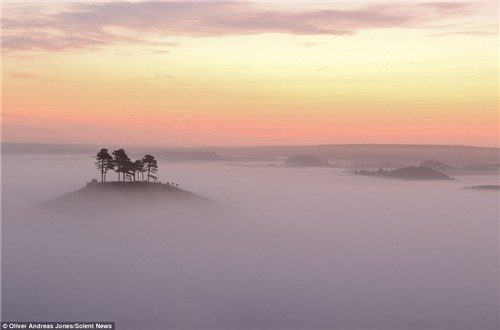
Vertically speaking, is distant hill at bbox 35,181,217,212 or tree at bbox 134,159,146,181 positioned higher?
tree at bbox 134,159,146,181

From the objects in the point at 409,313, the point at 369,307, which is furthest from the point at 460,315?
the point at 369,307

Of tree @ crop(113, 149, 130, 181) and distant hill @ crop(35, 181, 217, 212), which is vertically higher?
tree @ crop(113, 149, 130, 181)

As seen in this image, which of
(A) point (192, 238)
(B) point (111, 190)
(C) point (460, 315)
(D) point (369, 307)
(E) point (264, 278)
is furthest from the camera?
(A) point (192, 238)

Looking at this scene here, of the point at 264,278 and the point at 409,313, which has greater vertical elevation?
the point at 264,278

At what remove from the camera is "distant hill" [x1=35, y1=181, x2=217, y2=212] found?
146 meters

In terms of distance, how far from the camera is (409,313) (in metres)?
127

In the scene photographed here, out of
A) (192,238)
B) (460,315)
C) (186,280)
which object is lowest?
(460,315)

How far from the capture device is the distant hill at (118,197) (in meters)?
146

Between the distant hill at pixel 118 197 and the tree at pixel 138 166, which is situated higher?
the tree at pixel 138 166

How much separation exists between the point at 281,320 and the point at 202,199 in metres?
59.5

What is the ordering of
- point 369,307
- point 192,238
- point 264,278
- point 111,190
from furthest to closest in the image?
point 192,238
point 264,278
point 111,190
point 369,307

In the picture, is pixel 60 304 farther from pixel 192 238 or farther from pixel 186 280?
pixel 192 238

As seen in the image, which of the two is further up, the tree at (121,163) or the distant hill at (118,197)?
the tree at (121,163)

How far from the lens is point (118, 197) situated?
146 meters
